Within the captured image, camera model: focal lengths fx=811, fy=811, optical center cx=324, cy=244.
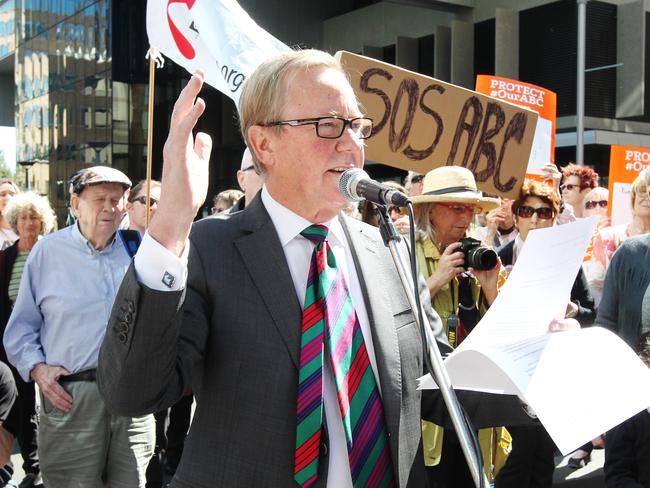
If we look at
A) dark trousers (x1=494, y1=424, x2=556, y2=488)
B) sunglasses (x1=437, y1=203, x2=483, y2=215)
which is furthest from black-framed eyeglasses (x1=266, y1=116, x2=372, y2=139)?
dark trousers (x1=494, y1=424, x2=556, y2=488)

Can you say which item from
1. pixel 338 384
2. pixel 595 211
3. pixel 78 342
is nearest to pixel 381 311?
pixel 338 384

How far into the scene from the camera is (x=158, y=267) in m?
1.61

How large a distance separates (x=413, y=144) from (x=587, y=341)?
2402 millimetres

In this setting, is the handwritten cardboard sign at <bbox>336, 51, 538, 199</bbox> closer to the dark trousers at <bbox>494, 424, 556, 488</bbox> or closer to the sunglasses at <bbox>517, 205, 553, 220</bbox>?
the sunglasses at <bbox>517, 205, 553, 220</bbox>

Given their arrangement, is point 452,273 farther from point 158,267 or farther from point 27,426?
point 27,426

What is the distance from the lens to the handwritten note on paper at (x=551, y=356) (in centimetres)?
158

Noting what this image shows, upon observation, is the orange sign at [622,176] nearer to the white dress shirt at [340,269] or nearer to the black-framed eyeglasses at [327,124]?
the white dress shirt at [340,269]

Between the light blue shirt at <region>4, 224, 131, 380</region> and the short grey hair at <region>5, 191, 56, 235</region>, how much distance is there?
216 centimetres

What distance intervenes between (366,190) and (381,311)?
394 mm

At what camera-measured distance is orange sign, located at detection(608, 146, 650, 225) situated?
677 centimetres

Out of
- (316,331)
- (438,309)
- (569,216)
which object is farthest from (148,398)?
(569,216)

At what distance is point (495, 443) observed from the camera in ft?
13.2

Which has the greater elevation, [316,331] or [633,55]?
[633,55]

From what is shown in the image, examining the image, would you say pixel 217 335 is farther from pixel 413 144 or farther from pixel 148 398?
pixel 413 144
